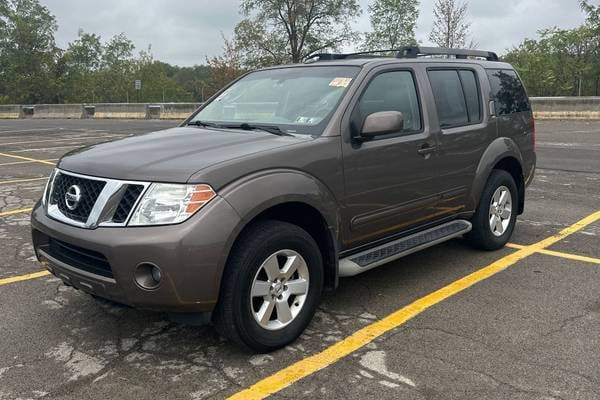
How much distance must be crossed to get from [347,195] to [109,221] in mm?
1577

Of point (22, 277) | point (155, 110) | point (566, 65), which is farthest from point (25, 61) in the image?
point (22, 277)

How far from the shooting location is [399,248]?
14.1 feet

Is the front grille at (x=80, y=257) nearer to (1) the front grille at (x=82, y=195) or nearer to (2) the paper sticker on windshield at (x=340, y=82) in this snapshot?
(1) the front grille at (x=82, y=195)

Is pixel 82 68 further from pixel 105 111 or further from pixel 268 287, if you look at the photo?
pixel 268 287

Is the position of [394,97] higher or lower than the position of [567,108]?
lower

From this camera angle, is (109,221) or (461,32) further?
(461,32)

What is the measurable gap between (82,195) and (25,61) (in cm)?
5788

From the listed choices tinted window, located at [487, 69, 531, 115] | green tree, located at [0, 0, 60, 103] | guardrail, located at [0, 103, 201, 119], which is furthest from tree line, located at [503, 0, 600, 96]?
green tree, located at [0, 0, 60, 103]

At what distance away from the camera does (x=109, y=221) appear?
3146mm

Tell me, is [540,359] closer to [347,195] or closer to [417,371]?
[417,371]

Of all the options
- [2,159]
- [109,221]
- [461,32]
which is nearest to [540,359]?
[109,221]

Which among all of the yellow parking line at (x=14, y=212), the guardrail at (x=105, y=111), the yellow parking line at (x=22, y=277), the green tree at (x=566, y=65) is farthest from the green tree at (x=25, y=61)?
the yellow parking line at (x=22, y=277)

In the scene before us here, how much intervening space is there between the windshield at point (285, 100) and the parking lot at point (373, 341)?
1.40 metres

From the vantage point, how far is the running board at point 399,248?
3910 millimetres
